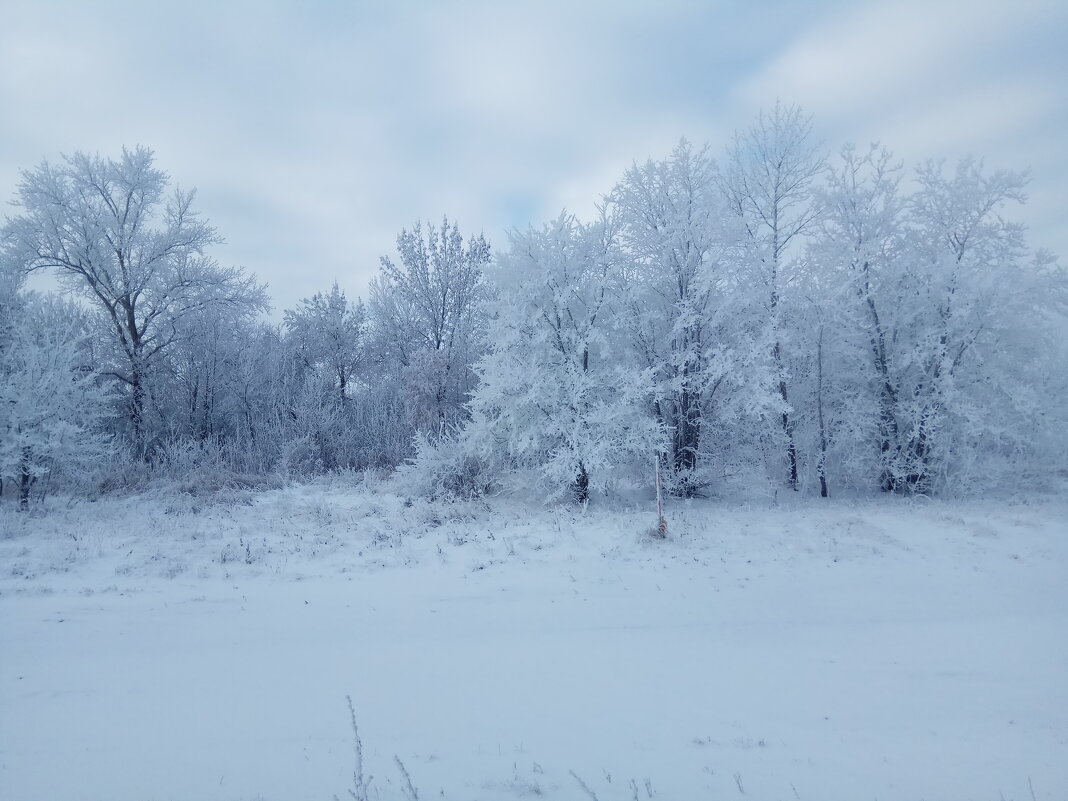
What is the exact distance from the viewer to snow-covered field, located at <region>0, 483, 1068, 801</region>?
3.98 metres

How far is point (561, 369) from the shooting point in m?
12.3

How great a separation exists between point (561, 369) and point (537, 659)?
23.8 ft

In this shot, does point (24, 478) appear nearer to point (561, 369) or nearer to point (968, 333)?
point (561, 369)

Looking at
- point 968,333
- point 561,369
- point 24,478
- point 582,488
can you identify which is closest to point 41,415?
point 24,478

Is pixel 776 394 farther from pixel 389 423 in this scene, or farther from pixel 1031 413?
pixel 389 423

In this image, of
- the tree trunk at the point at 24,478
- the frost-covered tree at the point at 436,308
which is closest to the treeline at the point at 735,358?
the tree trunk at the point at 24,478

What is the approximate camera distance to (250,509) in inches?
468

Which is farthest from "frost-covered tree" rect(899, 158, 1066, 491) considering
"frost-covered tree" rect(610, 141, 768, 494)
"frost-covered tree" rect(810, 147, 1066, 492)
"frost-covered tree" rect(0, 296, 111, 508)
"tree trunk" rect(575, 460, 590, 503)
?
"frost-covered tree" rect(0, 296, 111, 508)

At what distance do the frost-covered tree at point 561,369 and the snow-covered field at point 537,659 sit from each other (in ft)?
6.37

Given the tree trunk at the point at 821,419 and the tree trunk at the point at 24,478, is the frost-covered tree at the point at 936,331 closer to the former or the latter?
the tree trunk at the point at 821,419

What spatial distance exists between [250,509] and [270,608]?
5.61 meters

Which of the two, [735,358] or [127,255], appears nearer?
Answer: [735,358]

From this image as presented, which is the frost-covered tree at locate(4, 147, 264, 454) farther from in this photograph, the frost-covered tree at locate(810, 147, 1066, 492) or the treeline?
the frost-covered tree at locate(810, 147, 1066, 492)

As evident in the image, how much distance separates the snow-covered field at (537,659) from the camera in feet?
13.1
